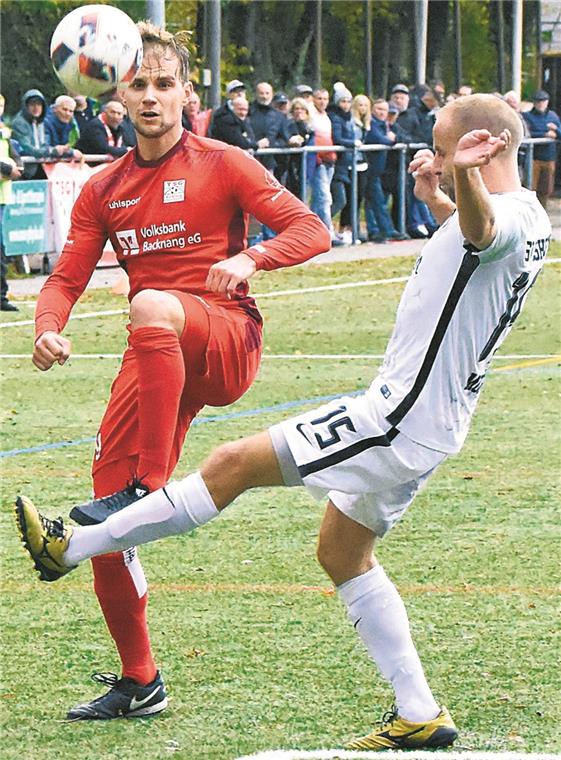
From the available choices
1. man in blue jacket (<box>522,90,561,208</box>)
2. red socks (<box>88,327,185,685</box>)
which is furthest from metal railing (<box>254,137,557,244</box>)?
red socks (<box>88,327,185,685</box>)

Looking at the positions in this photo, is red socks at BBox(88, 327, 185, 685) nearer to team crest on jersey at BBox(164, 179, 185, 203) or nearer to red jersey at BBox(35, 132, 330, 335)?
red jersey at BBox(35, 132, 330, 335)

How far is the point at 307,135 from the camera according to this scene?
2425 centimetres

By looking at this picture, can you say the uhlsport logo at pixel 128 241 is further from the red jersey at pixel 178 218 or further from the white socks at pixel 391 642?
the white socks at pixel 391 642

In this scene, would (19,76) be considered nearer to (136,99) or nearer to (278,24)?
(278,24)

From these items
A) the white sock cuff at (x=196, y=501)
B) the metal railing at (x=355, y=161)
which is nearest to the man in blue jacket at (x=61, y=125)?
the metal railing at (x=355, y=161)

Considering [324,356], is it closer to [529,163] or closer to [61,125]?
[61,125]

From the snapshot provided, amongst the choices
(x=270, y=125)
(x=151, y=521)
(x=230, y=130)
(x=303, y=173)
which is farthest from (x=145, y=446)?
(x=303, y=173)

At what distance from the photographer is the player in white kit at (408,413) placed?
4.91m

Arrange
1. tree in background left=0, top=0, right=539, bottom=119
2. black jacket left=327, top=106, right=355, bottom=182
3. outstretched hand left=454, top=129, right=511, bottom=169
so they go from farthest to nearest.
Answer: tree in background left=0, top=0, right=539, bottom=119 < black jacket left=327, top=106, right=355, bottom=182 < outstretched hand left=454, top=129, right=511, bottom=169

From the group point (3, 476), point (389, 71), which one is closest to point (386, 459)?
point (3, 476)

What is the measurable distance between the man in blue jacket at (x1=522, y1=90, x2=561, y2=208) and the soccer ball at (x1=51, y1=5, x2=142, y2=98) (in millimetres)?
25250

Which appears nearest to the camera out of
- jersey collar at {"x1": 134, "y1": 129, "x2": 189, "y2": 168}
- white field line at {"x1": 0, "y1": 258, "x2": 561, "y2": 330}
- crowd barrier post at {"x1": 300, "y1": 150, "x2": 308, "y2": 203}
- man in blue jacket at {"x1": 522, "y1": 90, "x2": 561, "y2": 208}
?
jersey collar at {"x1": 134, "y1": 129, "x2": 189, "y2": 168}

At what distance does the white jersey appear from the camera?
193 inches

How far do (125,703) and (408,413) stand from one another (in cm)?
149
